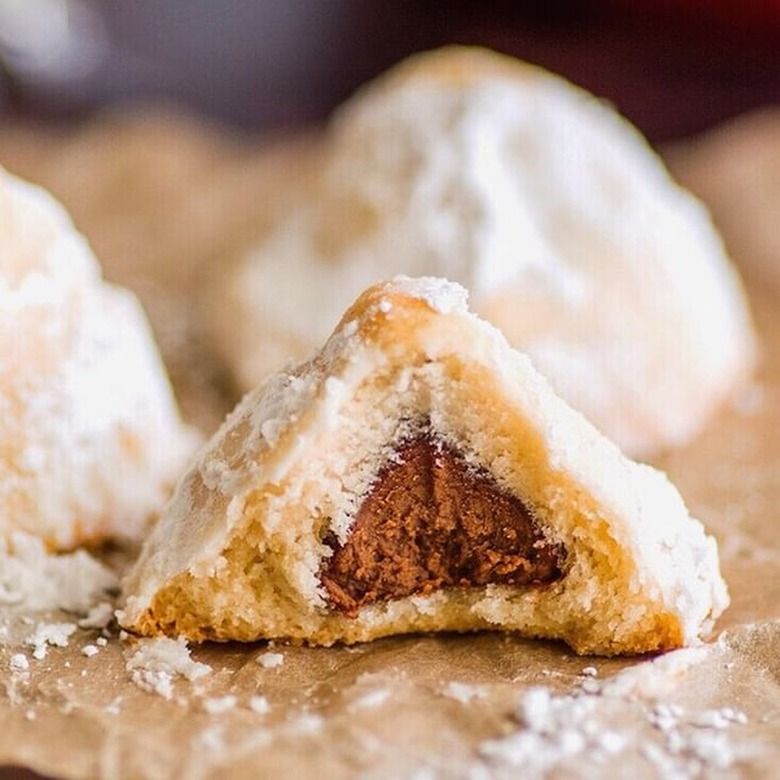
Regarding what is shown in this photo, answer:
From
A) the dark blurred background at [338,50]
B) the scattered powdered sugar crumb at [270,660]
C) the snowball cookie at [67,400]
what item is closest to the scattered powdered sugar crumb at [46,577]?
the snowball cookie at [67,400]

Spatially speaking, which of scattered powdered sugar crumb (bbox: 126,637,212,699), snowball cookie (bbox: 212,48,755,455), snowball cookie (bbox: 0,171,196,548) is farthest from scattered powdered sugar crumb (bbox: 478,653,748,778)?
snowball cookie (bbox: 212,48,755,455)

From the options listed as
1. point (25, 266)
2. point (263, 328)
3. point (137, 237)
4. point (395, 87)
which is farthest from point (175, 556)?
point (137, 237)

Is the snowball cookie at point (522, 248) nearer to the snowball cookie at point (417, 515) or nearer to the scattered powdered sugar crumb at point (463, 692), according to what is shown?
the snowball cookie at point (417, 515)

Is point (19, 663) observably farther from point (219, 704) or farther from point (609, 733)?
point (609, 733)

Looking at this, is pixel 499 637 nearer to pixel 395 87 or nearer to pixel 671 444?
pixel 671 444

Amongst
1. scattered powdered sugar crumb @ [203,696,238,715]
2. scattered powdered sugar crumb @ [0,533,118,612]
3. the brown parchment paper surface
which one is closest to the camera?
the brown parchment paper surface

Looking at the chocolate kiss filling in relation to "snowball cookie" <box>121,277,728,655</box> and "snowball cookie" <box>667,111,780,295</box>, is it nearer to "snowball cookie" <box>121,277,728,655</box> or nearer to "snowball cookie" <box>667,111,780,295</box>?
"snowball cookie" <box>121,277,728,655</box>

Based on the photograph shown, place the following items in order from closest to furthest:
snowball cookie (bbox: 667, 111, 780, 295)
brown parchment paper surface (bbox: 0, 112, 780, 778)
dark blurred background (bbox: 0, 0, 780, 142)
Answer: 1. brown parchment paper surface (bbox: 0, 112, 780, 778)
2. snowball cookie (bbox: 667, 111, 780, 295)
3. dark blurred background (bbox: 0, 0, 780, 142)
